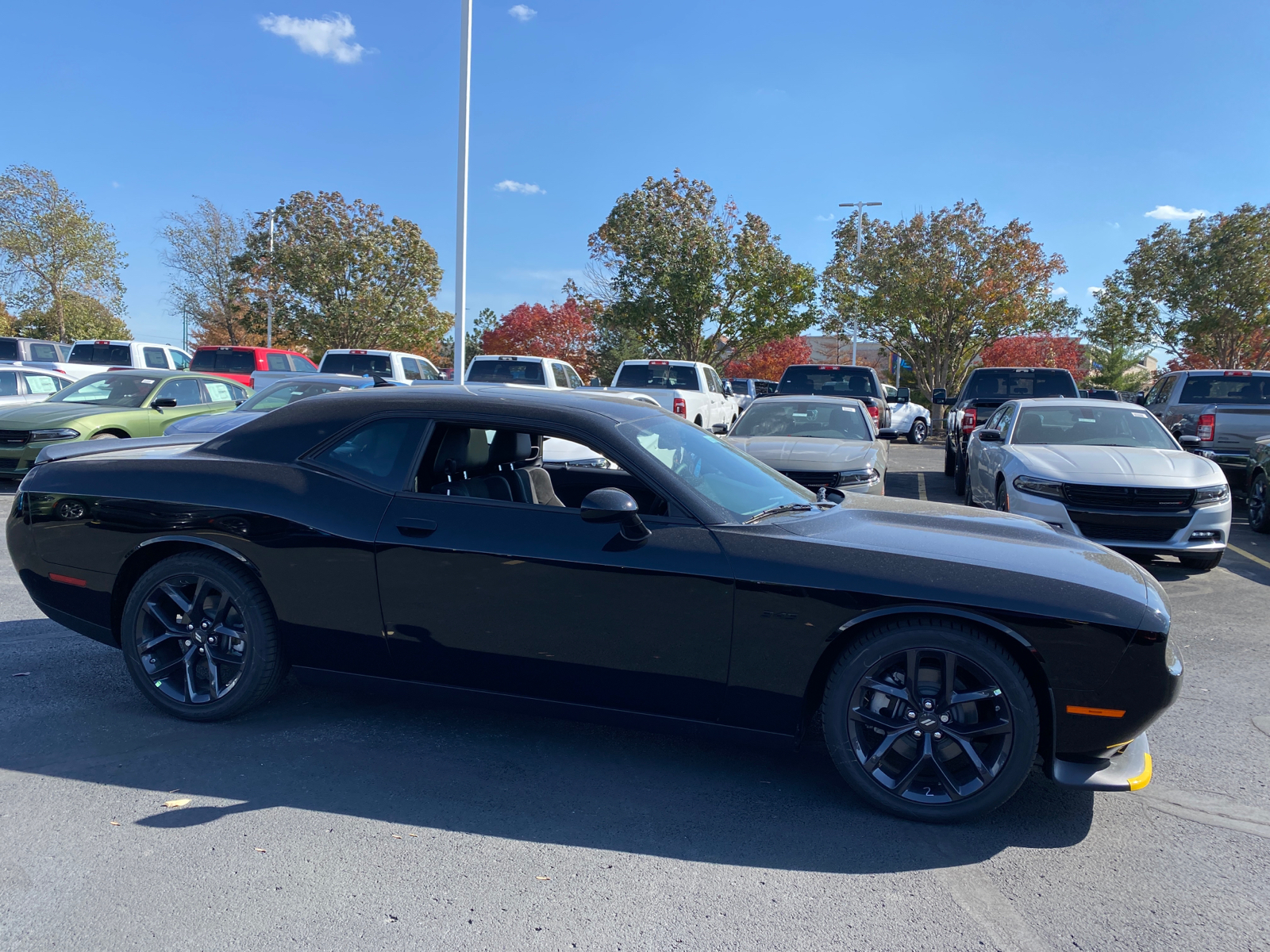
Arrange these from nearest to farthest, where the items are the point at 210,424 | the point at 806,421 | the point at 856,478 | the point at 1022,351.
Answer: the point at 856,478 → the point at 806,421 → the point at 210,424 → the point at 1022,351

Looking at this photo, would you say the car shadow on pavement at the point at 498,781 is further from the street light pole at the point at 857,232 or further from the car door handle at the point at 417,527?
the street light pole at the point at 857,232

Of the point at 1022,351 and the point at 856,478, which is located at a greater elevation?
the point at 1022,351

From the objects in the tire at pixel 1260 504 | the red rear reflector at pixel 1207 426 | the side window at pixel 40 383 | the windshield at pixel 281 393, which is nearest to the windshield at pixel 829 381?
the red rear reflector at pixel 1207 426

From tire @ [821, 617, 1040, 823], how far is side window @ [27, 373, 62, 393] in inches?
615

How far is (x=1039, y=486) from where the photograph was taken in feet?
23.7

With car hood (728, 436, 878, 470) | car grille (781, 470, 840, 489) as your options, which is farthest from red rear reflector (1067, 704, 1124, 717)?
car grille (781, 470, 840, 489)

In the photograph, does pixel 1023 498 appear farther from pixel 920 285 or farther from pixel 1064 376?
pixel 920 285

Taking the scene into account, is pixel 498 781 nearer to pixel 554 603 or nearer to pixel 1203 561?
pixel 554 603

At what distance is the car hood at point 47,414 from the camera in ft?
33.4

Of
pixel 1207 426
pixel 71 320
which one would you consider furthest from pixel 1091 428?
pixel 71 320

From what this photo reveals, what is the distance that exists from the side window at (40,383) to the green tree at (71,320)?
22.2 metres

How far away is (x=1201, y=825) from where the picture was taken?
3182 mm

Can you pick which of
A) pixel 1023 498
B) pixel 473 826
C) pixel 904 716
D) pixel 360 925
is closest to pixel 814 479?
pixel 1023 498

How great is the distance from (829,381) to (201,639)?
1319 centimetres
